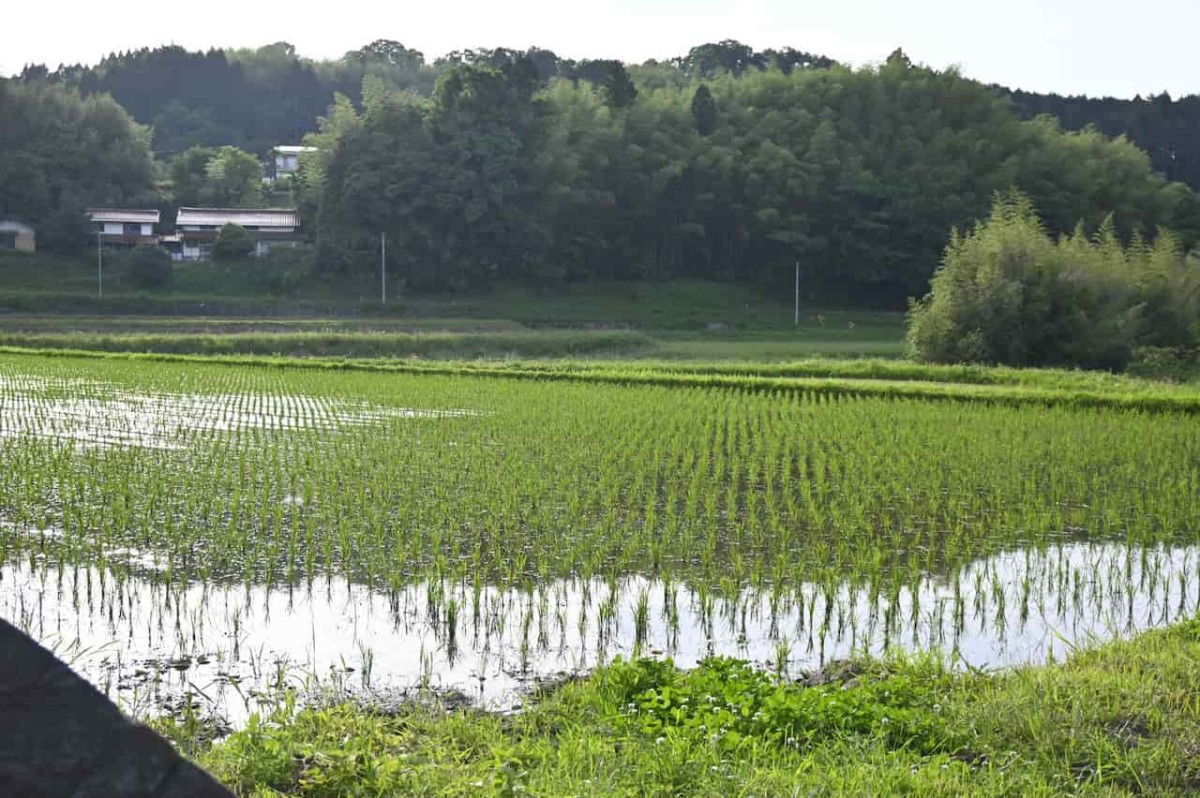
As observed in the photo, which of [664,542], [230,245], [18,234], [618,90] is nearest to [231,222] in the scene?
[230,245]

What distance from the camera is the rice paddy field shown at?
439 centimetres

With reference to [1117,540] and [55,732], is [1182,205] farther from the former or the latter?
[55,732]

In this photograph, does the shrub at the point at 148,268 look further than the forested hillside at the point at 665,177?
No

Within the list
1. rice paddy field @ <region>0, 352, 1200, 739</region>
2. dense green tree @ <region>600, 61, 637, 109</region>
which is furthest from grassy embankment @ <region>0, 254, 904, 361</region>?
rice paddy field @ <region>0, 352, 1200, 739</region>

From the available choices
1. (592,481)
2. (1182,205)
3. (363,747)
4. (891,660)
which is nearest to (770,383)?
(592,481)

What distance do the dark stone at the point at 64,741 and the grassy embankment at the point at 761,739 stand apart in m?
1.15

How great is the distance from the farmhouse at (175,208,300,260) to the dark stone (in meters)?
42.6

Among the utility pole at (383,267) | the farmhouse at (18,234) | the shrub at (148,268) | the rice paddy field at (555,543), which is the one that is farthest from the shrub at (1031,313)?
the farmhouse at (18,234)

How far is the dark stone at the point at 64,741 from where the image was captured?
145cm

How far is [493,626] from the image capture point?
4.64m

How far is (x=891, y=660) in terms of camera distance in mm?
4051

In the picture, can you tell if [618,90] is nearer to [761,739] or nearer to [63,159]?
[63,159]

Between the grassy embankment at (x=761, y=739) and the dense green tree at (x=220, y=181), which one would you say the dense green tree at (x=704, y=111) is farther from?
the grassy embankment at (x=761, y=739)

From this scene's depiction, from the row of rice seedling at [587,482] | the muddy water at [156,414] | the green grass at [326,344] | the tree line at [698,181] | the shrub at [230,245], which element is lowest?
the green grass at [326,344]
